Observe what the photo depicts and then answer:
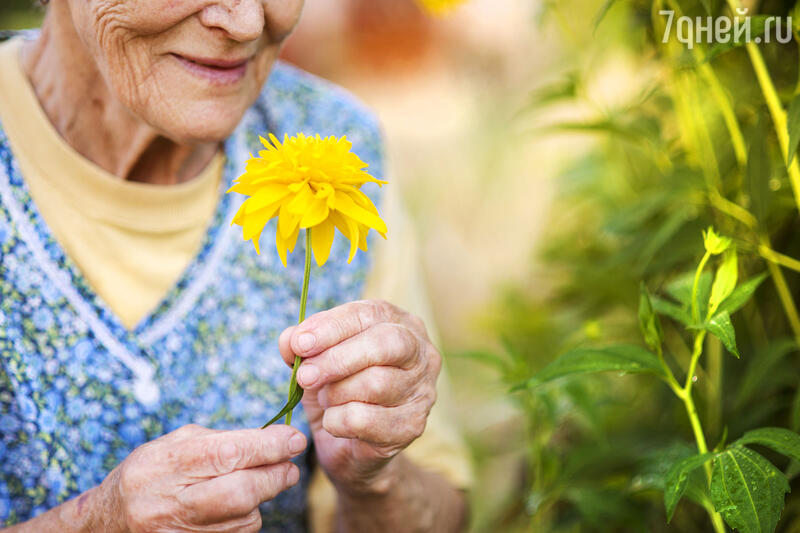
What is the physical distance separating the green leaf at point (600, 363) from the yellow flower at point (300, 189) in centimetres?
23

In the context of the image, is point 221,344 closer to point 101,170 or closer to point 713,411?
point 101,170

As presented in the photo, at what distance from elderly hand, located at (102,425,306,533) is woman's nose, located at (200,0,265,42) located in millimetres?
441

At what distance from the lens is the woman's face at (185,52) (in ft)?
2.77

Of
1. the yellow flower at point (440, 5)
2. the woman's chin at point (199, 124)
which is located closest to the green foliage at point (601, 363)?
the woman's chin at point (199, 124)

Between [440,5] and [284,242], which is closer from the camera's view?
[284,242]

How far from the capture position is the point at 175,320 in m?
1.09

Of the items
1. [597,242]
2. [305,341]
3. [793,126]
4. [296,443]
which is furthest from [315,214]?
[597,242]

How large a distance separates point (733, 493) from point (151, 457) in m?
0.53

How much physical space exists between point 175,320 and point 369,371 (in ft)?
1.57

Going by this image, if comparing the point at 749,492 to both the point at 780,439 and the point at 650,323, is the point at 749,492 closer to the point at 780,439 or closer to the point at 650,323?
the point at 780,439

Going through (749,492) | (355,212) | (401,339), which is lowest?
(749,492)

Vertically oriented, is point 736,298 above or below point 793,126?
below

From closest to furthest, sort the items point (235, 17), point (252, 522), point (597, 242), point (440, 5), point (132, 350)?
point (252, 522) < point (235, 17) < point (132, 350) < point (440, 5) < point (597, 242)

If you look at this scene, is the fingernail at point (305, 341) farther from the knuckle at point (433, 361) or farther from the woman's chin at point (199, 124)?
the woman's chin at point (199, 124)
